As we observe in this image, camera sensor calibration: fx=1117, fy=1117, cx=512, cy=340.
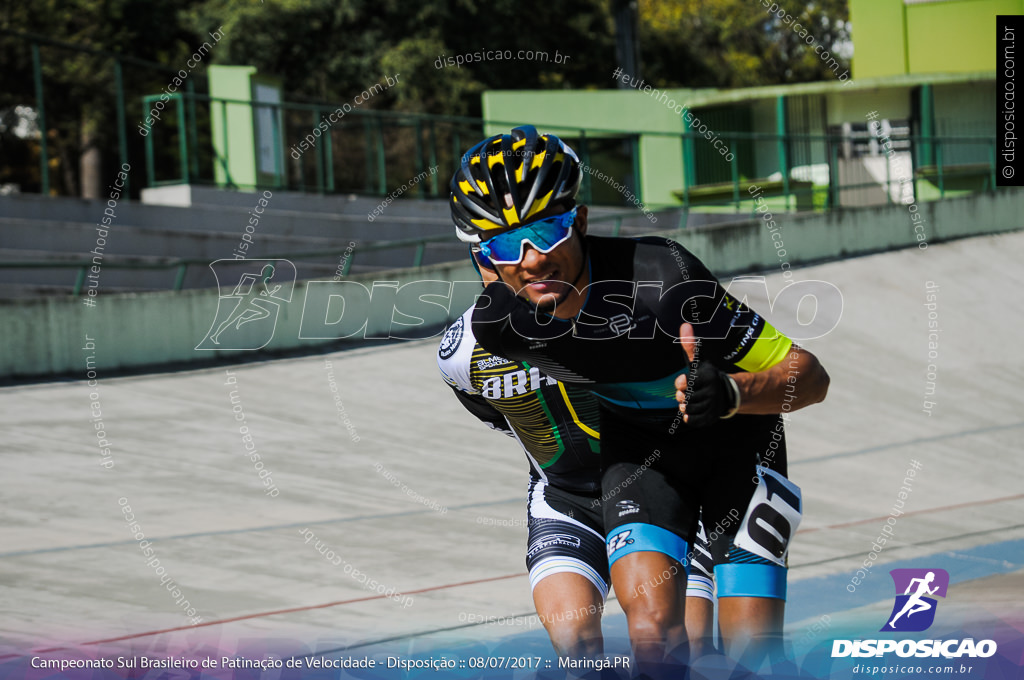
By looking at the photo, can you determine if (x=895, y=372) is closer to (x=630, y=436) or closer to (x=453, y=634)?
(x=453, y=634)

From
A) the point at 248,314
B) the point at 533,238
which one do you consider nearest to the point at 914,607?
the point at 533,238

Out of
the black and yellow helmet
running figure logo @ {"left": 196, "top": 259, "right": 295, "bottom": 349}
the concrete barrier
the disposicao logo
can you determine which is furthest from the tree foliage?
the black and yellow helmet

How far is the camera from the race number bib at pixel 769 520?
296 cm

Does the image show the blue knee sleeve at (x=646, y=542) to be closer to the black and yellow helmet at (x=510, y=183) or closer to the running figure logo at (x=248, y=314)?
the black and yellow helmet at (x=510, y=183)

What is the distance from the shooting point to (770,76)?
3953 cm

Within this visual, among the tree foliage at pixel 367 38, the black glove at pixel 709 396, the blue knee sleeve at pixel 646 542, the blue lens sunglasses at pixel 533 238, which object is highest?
the tree foliage at pixel 367 38

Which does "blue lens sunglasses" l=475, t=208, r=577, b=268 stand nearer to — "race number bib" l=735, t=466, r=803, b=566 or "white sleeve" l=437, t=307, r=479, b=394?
"white sleeve" l=437, t=307, r=479, b=394

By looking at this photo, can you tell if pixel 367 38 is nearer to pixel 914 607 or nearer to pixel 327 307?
pixel 327 307

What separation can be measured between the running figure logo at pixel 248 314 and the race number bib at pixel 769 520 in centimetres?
968

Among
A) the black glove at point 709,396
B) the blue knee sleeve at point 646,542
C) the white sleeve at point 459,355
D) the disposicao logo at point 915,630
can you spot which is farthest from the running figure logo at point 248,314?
the black glove at point 709,396

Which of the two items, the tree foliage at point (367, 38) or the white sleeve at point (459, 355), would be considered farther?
the tree foliage at point (367, 38)

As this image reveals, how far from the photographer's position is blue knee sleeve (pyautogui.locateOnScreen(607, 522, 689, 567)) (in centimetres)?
285

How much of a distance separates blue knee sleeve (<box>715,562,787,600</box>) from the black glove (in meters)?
0.60

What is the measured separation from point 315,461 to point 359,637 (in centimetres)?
405
